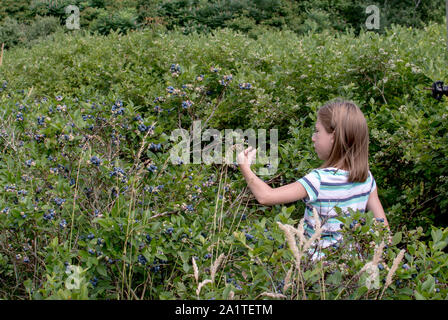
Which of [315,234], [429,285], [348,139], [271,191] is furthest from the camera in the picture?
[348,139]

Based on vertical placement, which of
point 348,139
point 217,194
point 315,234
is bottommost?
point 217,194

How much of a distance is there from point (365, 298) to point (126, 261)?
1.03 metres

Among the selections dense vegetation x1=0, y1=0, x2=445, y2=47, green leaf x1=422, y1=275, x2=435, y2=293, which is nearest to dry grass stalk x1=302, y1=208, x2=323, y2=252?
green leaf x1=422, y1=275, x2=435, y2=293

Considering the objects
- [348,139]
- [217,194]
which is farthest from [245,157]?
[348,139]

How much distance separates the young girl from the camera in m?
2.70

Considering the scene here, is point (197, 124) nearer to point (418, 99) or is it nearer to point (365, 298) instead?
point (418, 99)

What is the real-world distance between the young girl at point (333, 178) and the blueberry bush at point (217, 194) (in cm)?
19

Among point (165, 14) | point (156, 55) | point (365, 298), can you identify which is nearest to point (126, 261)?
point (365, 298)

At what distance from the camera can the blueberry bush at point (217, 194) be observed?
2078 millimetres

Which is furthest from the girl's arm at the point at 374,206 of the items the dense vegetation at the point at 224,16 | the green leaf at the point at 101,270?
the dense vegetation at the point at 224,16

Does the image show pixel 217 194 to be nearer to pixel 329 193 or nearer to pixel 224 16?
pixel 329 193

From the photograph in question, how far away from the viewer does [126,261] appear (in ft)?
7.32

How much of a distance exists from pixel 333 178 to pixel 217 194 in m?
0.72

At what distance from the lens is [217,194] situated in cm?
303
